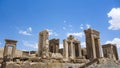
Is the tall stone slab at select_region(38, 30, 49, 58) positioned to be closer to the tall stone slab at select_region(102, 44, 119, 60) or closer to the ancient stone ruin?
the ancient stone ruin

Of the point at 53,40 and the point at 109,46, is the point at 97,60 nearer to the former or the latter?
the point at 53,40

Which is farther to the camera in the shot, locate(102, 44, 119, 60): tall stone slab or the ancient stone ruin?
locate(102, 44, 119, 60): tall stone slab

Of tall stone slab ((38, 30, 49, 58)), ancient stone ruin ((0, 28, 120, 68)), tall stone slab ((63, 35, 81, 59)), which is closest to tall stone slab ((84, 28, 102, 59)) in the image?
ancient stone ruin ((0, 28, 120, 68))

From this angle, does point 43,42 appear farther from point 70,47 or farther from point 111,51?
point 111,51

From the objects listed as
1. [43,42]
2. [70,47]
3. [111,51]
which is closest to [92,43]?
[70,47]

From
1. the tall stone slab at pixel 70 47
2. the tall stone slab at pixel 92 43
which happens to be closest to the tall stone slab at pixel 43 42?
the tall stone slab at pixel 70 47

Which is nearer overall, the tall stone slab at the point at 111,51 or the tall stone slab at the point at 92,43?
the tall stone slab at the point at 92,43

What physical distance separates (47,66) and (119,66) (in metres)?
5.61

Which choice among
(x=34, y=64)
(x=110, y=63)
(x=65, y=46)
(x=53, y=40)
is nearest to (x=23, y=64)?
(x=34, y=64)

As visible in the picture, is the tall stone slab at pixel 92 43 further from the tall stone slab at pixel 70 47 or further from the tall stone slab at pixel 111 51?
the tall stone slab at pixel 111 51

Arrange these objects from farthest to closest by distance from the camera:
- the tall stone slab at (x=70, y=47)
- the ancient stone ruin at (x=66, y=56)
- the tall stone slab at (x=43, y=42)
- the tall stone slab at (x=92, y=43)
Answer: the tall stone slab at (x=70, y=47) → the tall stone slab at (x=92, y=43) → the tall stone slab at (x=43, y=42) → the ancient stone ruin at (x=66, y=56)

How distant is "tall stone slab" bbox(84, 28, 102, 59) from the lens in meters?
18.2

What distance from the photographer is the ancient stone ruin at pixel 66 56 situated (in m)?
9.56

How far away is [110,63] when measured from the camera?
33.8 ft
